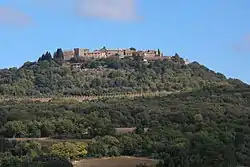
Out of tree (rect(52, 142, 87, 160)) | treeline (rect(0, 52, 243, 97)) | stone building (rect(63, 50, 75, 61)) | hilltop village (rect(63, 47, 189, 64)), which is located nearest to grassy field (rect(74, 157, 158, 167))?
tree (rect(52, 142, 87, 160))

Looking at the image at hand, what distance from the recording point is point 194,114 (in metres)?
59.1

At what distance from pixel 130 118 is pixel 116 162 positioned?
782 inches

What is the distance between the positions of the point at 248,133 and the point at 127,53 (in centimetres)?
7865

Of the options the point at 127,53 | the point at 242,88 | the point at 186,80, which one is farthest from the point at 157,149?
the point at 127,53

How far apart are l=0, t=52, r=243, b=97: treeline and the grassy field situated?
43774 millimetres

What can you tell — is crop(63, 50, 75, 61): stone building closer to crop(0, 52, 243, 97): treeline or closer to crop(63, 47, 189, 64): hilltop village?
crop(63, 47, 189, 64): hilltop village

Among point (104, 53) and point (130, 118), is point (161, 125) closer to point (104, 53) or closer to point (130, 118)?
point (130, 118)

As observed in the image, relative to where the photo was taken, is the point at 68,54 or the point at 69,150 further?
the point at 68,54

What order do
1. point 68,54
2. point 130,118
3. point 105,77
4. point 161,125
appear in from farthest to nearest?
point 68,54
point 105,77
point 130,118
point 161,125

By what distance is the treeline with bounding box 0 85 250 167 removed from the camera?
4191 centimetres

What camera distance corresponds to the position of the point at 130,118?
206 ft

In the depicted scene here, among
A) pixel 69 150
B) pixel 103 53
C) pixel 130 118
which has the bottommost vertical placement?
pixel 69 150

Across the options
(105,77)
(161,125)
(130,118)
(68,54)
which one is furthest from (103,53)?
(161,125)

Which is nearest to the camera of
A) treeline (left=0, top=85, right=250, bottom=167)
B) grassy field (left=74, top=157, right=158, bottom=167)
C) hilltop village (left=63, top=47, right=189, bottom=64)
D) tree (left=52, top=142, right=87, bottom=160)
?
grassy field (left=74, top=157, right=158, bottom=167)
